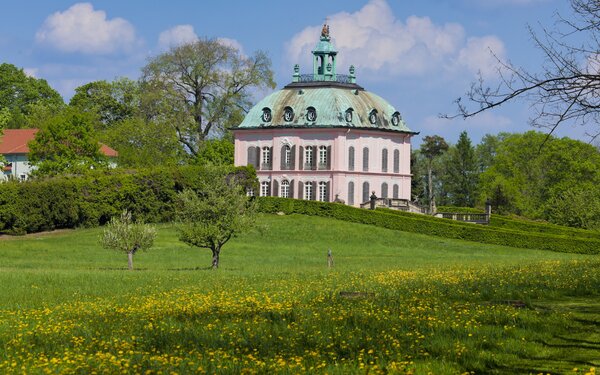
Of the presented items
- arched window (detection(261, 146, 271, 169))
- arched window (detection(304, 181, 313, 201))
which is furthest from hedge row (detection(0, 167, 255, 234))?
arched window (detection(261, 146, 271, 169))

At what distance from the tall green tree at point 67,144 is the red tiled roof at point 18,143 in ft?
50.1

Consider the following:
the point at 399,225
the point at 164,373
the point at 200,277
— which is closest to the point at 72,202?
the point at 399,225

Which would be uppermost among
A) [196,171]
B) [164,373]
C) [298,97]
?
[298,97]

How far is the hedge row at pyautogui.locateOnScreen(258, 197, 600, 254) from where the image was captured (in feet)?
212

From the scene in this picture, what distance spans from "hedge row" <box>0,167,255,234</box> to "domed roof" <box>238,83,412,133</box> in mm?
18305

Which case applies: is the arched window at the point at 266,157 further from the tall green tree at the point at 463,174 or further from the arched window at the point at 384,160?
the tall green tree at the point at 463,174

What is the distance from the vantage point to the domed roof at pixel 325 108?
93625mm

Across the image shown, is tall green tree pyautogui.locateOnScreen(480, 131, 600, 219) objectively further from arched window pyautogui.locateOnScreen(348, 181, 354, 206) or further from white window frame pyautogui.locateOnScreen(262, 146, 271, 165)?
white window frame pyautogui.locateOnScreen(262, 146, 271, 165)

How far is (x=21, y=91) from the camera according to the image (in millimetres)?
134375

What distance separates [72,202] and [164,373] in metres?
58.9

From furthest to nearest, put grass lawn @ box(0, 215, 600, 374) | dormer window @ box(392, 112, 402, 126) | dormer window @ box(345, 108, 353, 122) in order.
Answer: dormer window @ box(392, 112, 402, 126) < dormer window @ box(345, 108, 353, 122) < grass lawn @ box(0, 215, 600, 374)

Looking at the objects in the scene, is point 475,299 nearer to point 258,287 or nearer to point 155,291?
point 258,287

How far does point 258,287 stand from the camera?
26.8 m

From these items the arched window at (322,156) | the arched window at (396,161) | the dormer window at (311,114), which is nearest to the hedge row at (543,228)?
the arched window at (396,161)
